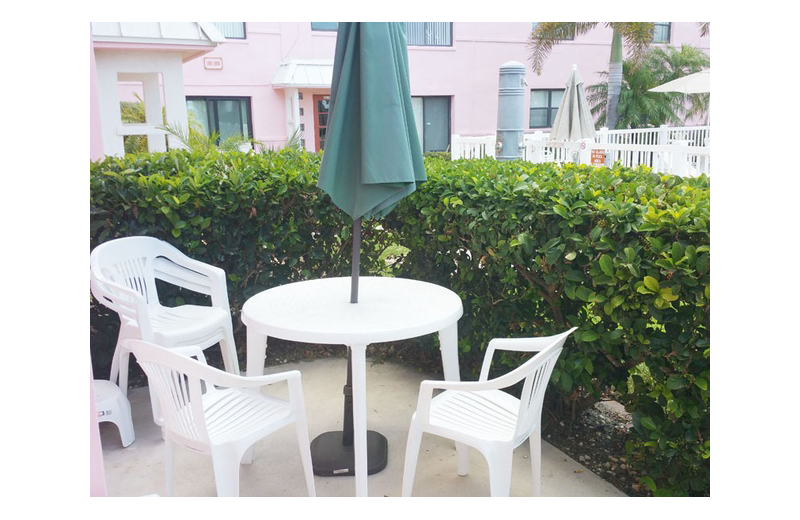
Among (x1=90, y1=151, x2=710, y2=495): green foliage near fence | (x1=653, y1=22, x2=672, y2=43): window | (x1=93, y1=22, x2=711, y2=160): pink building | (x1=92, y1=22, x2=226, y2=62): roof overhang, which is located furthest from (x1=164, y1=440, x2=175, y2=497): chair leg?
(x1=653, y1=22, x2=672, y2=43): window

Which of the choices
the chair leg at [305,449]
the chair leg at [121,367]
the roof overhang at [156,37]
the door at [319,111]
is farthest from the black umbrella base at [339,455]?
the door at [319,111]

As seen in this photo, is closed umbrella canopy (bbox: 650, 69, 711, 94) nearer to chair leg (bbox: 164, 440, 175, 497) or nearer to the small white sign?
the small white sign

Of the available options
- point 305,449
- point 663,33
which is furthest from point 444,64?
point 305,449

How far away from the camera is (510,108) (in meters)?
7.80

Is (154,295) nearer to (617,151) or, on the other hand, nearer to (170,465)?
(170,465)

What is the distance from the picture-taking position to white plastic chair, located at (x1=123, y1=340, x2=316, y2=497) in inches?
84.5

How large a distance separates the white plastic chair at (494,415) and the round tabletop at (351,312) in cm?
29

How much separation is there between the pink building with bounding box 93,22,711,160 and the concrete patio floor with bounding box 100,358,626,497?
10865 mm

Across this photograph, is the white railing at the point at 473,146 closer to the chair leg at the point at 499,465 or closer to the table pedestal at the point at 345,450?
the table pedestal at the point at 345,450

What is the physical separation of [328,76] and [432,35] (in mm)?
3428
